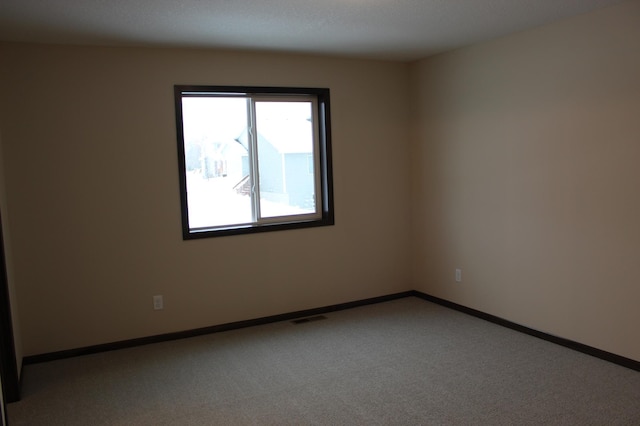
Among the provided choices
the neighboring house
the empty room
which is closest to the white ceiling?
the empty room

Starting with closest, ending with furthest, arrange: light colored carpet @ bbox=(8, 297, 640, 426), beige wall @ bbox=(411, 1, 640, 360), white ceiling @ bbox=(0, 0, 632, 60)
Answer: light colored carpet @ bbox=(8, 297, 640, 426) < white ceiling @ bbox=(0, 0, 632, 60) < beige wall @ bbox=(411, 1, 640, 360)

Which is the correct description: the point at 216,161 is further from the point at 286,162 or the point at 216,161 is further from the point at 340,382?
the point at 340,382

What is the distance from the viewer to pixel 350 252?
5043 mm

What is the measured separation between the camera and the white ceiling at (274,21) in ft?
10.0

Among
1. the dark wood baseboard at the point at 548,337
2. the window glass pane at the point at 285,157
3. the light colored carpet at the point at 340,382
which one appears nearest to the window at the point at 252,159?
the window glass pane at the point at 285,157

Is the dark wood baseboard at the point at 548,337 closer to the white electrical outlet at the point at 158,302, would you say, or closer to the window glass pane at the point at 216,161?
the window glass pane at the point at 216,161

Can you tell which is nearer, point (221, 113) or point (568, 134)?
point (568, 134)

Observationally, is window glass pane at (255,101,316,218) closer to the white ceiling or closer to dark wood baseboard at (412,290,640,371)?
the white ceiling

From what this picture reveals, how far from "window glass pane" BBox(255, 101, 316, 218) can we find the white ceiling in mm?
681

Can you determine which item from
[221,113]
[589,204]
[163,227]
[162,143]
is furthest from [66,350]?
[589,204]

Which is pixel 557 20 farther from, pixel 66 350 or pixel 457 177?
pixel 66 350

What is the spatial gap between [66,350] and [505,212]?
372 centimetres

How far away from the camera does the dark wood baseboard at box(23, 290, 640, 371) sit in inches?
142

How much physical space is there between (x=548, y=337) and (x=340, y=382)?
1.74 meters
